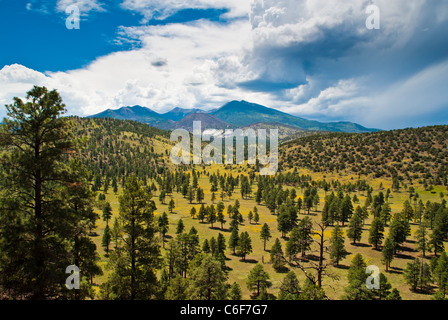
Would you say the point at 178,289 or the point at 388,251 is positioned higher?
the point at 178,289

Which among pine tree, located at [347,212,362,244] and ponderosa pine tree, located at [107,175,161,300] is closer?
ponderosa pine tree, located at [107,175,161,300]

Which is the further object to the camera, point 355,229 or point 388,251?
point 355,229

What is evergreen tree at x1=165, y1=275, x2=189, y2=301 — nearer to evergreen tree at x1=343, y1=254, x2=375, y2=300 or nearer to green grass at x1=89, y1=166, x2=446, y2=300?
green grass at x1=89, y1=166, x2=446, y2=300

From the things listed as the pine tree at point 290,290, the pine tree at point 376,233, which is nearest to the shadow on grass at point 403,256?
the pine tree at point 376,233

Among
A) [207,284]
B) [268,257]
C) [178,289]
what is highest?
[207,284]

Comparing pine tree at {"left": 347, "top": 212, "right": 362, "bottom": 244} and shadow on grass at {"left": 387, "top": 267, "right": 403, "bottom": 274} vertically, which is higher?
pine tree at {"left": 347, "top": 212, "right": 362, "bottom": 244}

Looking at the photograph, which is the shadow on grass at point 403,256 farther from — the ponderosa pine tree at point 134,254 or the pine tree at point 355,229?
the ponderosa pine tree at point 134,254

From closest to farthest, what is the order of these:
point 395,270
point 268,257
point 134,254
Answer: point 134,254 < point 395,270 < point 268,257

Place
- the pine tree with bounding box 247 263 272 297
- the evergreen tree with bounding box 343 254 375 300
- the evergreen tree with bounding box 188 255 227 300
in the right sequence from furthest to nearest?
1. the pine tree with bounding box 247 263 272 297
2. the evergreen tree with bounding box 343 254 375 300
3. the evergreen tree with bounding box 188 255 227 300

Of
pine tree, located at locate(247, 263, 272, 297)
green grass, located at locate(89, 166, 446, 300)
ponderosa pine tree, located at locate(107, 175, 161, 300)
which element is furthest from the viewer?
green grass, located at locate(89, 166, 446, 300)

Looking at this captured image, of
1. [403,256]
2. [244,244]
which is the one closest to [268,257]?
[244,244]

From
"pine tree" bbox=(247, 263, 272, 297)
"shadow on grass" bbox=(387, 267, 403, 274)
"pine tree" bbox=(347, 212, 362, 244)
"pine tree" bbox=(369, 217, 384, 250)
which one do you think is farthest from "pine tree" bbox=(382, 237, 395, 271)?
"pine tree" bbox=(247, 263, 272, 297)

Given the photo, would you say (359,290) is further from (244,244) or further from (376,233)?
(376,233)
